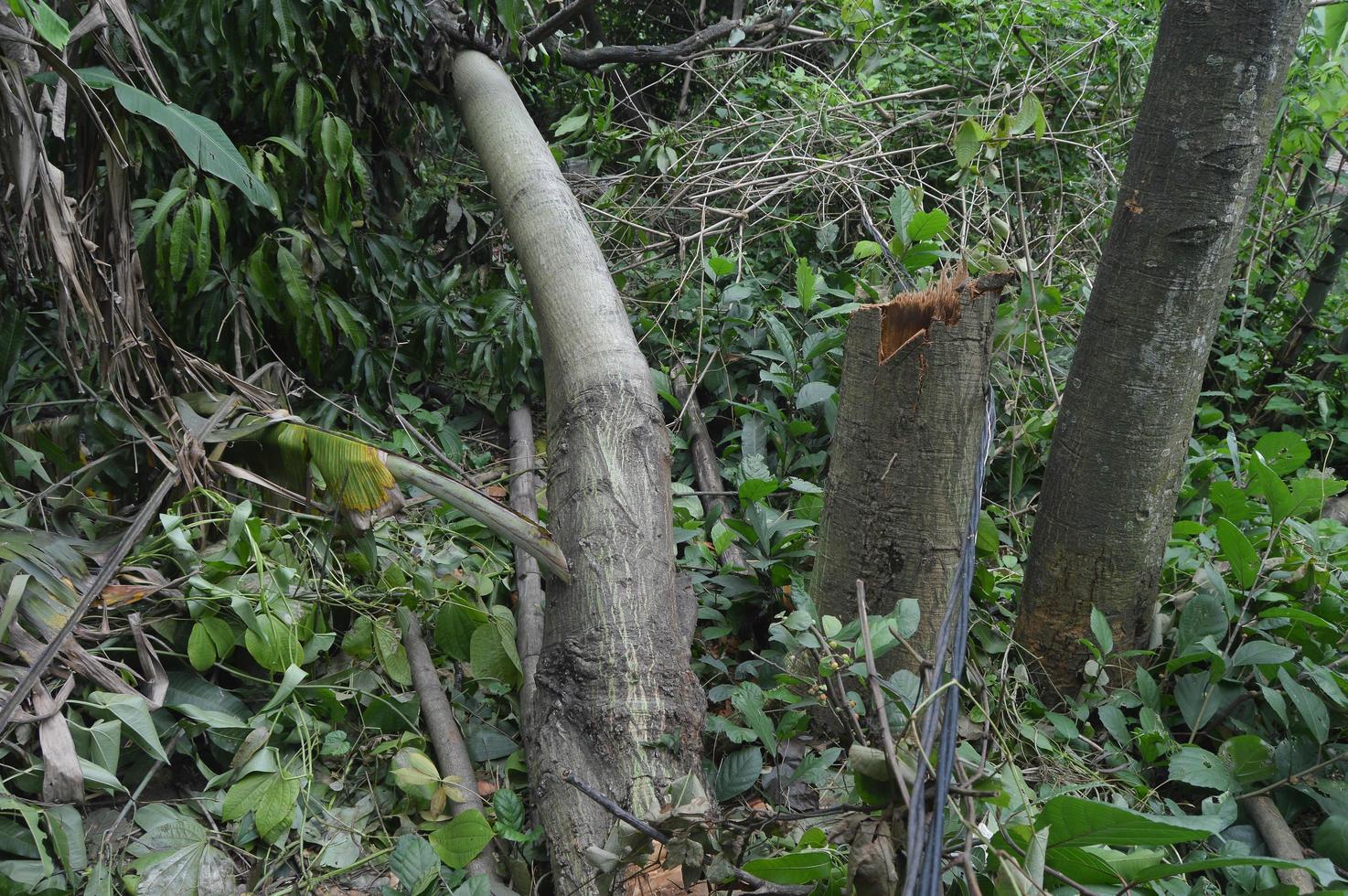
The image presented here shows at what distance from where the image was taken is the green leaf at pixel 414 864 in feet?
5.87

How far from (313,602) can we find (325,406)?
47.4 inches

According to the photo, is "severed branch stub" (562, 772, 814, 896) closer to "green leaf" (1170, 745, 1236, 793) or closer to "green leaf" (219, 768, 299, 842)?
"green leaf" (219, 768, 299, 842)

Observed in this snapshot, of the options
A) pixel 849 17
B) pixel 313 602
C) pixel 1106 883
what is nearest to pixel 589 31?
pixel 849 17

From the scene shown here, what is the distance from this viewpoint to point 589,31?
6297 mm

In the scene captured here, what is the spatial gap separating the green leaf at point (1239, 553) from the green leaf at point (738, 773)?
1.32 meters

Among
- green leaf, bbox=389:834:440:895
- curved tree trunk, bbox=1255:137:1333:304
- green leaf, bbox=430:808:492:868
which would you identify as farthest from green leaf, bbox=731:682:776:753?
curved tree trunk, bbox=1255:137:1333:304

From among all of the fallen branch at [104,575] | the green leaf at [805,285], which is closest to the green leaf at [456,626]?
the fallen branch at [104,575]

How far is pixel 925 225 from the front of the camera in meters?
3.15

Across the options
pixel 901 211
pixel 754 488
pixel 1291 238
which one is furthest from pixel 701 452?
pixel 1291 238

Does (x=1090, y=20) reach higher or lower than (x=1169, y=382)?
higher

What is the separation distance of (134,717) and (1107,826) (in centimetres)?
189

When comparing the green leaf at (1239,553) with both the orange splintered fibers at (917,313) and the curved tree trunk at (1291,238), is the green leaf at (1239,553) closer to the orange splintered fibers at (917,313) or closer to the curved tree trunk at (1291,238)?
the orange splintered fibers at (917,313)

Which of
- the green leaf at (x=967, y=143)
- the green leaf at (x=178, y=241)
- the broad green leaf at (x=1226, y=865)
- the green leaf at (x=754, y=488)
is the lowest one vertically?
the green leaf at (x=754, y=488)

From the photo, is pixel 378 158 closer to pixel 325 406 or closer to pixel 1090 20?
pixel 325 406
